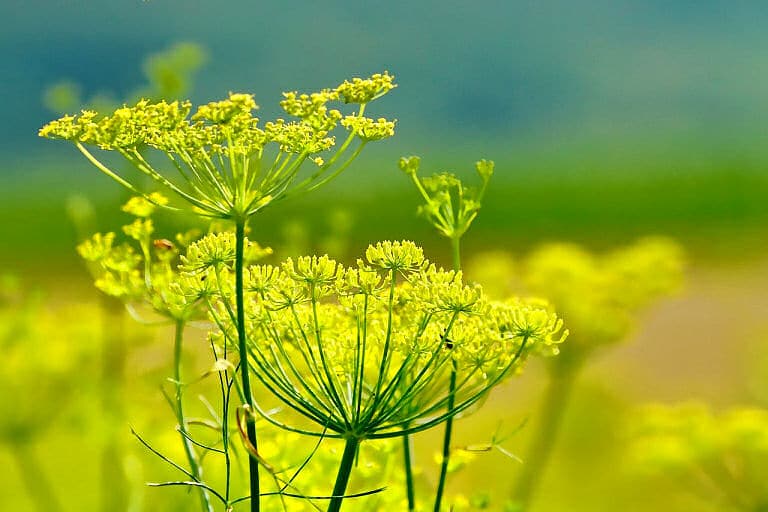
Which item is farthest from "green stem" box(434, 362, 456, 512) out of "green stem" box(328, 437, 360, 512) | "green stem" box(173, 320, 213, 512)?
"green stem" box(173, 320, 213, 512)

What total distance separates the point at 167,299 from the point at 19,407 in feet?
3.97

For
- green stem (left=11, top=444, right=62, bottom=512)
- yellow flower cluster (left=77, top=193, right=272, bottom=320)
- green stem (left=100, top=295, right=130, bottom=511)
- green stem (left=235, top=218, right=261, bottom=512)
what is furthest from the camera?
green stem (left=11, top=444, right=62, bottom=512)

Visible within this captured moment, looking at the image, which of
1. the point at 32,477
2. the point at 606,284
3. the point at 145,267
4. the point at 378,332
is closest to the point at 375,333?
the point at 378,332

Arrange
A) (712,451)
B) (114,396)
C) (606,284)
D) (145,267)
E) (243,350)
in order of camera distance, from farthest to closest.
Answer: (606,284) → (114,396) → (712,451) → (145,267) → (243,350)

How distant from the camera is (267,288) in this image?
798 mm

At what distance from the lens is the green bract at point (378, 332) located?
2.43 feet

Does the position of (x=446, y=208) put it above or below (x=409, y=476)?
above

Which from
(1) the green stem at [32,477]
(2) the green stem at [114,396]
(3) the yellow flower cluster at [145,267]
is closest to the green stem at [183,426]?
(3) the yellow flower cluster at [145,267]

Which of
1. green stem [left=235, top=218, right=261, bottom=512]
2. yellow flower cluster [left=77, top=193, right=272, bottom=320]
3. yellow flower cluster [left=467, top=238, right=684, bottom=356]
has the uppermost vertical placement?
yellow flower cluster [left=467, top=238, right=684, bottom=356]

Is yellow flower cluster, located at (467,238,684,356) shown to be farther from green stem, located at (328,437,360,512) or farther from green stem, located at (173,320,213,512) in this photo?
green stem, located at (328,437,360,512)

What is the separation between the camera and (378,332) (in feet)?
2.65

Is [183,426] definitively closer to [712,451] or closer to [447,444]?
[447,444]

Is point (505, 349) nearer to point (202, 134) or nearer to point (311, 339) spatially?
point (311, 339)

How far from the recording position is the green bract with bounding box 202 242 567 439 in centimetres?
74
